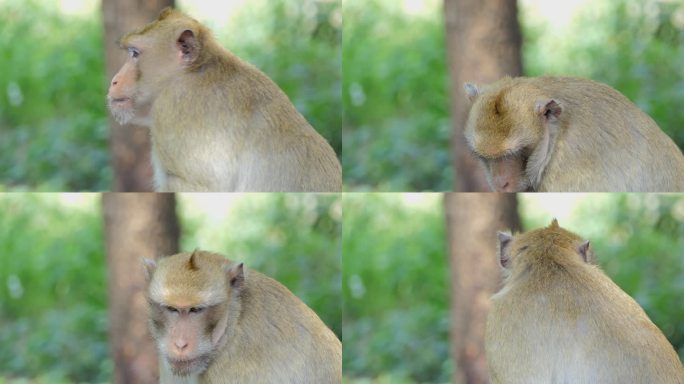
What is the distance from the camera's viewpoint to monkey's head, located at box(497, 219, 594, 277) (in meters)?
4.81

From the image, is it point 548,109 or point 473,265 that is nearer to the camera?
point 548,109

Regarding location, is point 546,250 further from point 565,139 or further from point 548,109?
point 548,109

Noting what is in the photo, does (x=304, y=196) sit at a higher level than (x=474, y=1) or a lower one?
lower

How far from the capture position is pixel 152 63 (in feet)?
16.4

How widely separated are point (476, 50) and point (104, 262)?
7.18ft

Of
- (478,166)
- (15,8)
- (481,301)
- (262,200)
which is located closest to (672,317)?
(481,301)

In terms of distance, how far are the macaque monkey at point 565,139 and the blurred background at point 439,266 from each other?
555mm

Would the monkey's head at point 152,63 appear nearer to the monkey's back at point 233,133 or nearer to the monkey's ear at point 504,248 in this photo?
the monkey's back at point 233,133

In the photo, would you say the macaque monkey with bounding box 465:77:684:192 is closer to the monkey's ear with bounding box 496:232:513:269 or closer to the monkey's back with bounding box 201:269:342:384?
the monkey's ear with bounding box 496:232:513:269

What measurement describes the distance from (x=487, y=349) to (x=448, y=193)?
1283 mm

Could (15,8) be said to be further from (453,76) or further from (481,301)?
(481,301)

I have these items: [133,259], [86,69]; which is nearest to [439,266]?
[133,259]

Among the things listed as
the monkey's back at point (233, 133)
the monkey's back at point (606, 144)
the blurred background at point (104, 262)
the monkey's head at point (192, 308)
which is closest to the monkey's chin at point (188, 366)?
the monkey's head at point (192, 308)

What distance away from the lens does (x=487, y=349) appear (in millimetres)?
4730
